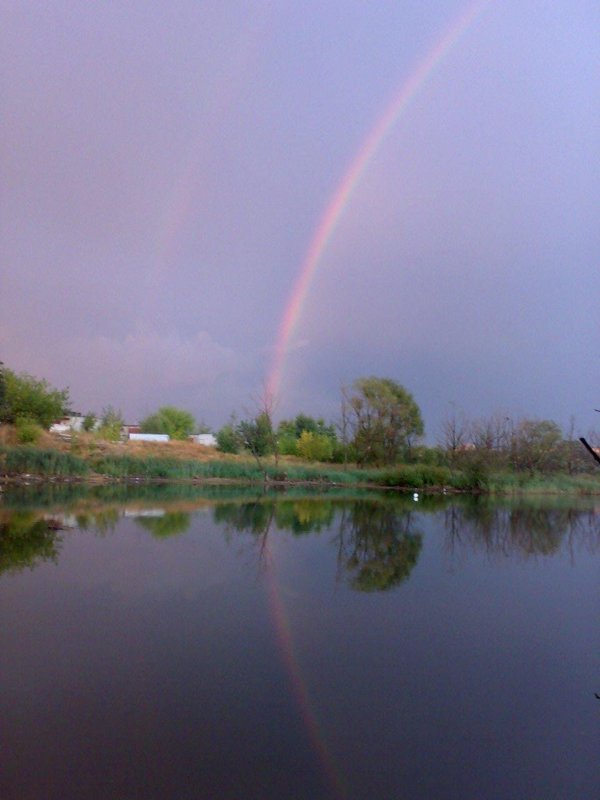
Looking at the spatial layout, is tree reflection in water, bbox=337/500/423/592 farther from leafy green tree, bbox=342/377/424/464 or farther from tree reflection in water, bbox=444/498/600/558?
leafy green tree, bbox=342/377/424/464

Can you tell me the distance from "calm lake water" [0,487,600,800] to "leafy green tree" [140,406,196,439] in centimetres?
6272

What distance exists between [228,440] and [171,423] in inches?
692

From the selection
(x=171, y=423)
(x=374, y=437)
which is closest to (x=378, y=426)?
(x=374, y=437)

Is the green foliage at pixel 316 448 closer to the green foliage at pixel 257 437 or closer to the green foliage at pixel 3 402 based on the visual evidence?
the green foliage at pixel 257 437

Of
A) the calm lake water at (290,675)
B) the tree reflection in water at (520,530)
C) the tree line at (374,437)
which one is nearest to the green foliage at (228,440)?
the tree line at (374,437)

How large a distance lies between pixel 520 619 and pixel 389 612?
4.93 ft

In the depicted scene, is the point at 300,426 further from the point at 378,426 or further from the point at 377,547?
the point at 377,547

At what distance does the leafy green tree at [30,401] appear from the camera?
47.0 meters

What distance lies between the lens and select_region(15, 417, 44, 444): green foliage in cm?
4344

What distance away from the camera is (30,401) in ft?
156

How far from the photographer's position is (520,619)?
795 centimetres

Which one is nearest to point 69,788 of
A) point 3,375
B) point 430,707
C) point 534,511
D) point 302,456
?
point 430,707

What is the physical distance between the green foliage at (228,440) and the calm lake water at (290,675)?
45.7 m

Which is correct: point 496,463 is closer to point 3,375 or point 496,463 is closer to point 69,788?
point 3,375
